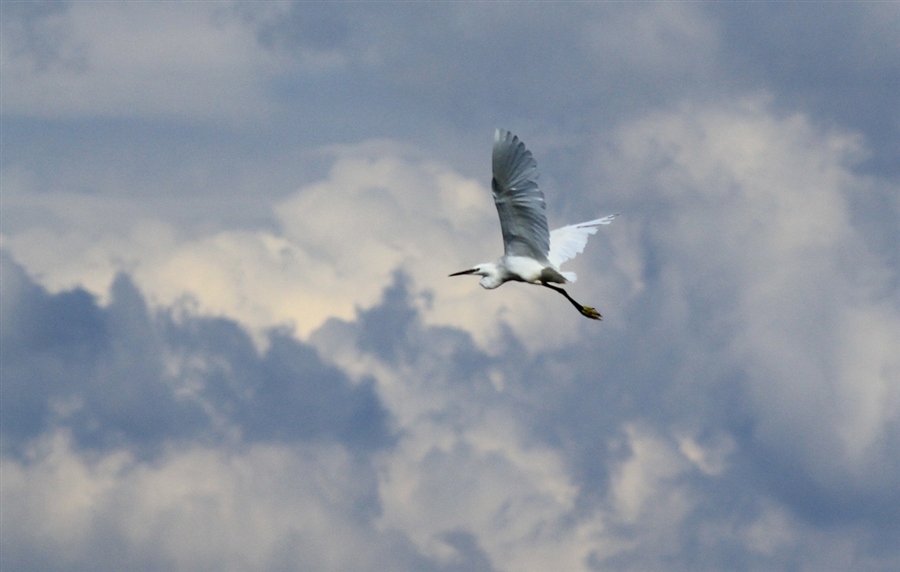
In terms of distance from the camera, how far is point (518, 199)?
4847cm

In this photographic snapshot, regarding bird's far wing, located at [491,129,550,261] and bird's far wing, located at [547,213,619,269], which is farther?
bird's far wing, located at [547,213,619,269]

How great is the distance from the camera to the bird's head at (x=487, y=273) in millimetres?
50656

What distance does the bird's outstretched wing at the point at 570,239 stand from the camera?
179 feet

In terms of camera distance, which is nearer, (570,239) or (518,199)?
(518,199)

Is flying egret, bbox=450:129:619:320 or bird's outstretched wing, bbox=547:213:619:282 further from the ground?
bird's outstretched wing, bbox=547:213:619:282

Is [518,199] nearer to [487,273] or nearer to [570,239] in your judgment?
[487,273]

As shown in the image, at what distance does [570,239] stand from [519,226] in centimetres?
761

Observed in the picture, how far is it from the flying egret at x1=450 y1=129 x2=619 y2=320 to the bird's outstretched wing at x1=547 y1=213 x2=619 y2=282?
275 mm

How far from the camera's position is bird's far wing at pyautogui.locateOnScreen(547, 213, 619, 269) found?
54656 mm

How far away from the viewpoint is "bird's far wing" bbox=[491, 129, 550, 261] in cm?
4678

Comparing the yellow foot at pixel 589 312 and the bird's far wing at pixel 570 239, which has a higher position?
the bird's far wing at pixel 570 239

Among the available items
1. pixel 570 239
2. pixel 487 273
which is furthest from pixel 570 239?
pixel 487 273

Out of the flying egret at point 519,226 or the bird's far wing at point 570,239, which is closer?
the flying egret at point 519,226

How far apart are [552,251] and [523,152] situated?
30.3ft
